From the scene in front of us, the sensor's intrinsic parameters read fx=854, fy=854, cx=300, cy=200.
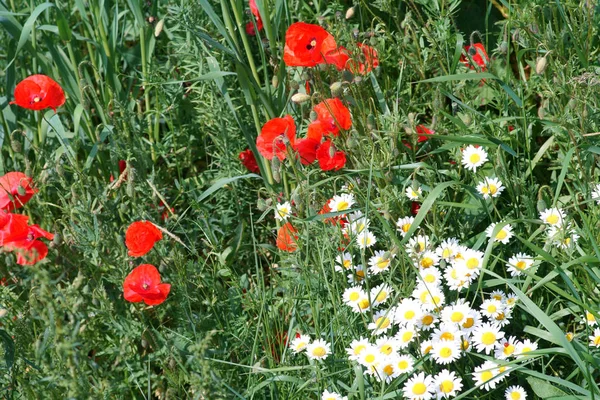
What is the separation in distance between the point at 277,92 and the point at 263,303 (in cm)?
92

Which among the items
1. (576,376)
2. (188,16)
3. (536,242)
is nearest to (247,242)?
(188,16)

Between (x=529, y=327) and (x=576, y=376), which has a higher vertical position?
(x=529, y=327)

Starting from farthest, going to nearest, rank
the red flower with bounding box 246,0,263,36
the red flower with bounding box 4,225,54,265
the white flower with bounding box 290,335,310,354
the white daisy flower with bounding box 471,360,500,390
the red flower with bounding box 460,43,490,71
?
the red flower with bounding box 246,0,263,36
the red flower with bounding box 460,43,490,71
the red flower with bounding box 4,225,54,265
the white flower with bounding box 290,335,310,354
the white daisy flower with bounding box 471,360,500,390

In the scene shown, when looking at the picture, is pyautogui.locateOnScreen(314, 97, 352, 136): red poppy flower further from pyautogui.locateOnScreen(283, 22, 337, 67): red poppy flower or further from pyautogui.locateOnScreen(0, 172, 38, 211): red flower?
pyautogui.locateOnScreen(0, 172, 38, 211): red flower

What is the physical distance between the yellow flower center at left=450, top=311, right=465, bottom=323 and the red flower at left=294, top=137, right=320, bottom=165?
28.8 inches

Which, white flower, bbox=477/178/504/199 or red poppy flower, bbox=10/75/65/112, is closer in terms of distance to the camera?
white flower, bbox=477/178/504/199

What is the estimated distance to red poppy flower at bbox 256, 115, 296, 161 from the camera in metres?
2.59

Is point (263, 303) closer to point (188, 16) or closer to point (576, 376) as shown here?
point (576, 376)

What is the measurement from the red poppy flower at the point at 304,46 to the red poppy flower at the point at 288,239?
0.50 m

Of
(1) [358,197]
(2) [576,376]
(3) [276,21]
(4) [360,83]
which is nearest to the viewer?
(2) [576,376]

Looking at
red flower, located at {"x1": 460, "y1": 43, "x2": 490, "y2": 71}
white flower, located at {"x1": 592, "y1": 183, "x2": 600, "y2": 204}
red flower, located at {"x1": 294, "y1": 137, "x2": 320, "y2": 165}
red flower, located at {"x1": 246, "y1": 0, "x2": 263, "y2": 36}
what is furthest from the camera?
red flower, located at {"x1": 246, "y1": 0, "x2": 263, "y2": 36}

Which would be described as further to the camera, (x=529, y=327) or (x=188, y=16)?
(x=188, y=16)

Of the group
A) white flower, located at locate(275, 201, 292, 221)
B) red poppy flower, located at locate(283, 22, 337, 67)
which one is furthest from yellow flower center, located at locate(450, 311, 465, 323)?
red poppy flower, located at locate(283, 22, 337, 67)

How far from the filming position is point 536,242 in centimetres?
246
